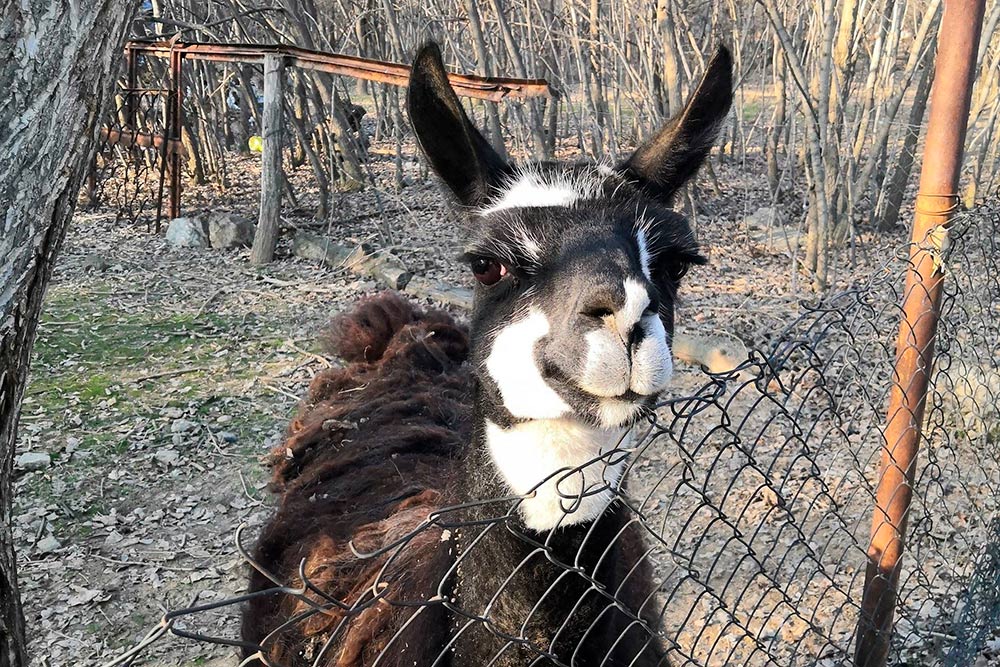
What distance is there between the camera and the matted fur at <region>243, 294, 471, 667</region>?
6.97 ft

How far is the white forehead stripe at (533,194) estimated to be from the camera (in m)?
1.91

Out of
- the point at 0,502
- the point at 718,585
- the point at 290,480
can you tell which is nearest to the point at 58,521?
the point at 290,480

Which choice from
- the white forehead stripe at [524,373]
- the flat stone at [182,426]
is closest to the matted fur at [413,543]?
the white forehead stripe at [524,373]

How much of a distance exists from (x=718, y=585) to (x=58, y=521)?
11.6 ft

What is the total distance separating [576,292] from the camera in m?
1.58

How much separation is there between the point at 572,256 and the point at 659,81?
9.24 meters

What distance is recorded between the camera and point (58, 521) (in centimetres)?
425

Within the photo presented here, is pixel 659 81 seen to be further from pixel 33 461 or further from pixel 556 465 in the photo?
pixel 556 465

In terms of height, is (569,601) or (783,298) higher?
(569,601)

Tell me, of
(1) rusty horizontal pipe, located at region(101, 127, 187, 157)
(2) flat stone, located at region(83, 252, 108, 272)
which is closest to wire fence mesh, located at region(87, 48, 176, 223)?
(1) rusty horizontal pipe, located at region(101, 127, 187, 157)

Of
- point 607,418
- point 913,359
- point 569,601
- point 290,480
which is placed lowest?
point 290,480

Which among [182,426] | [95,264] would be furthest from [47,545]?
[95,264]

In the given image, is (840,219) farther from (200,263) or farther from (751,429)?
(200,263)

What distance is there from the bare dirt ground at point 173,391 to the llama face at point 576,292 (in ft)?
1.39
